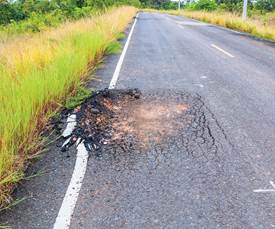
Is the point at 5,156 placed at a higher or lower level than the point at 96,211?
higher

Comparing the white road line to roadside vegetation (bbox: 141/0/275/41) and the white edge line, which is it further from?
roadside vegetation (bbox: 141/0/275/41)

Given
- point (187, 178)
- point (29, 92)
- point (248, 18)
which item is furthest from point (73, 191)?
point (248, 18)

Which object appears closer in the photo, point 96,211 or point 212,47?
point 96,211

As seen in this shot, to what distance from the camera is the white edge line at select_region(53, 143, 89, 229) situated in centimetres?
312

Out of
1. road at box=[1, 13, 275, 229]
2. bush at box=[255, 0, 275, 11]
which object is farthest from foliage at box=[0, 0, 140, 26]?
road at box=[1, 13, 275, 229]

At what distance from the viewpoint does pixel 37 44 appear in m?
9.33

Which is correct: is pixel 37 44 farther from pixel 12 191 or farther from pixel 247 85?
pixel 12 191

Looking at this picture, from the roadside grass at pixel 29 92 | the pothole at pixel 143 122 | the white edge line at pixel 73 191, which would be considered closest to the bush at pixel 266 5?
the roadside grass at pixel 29 92

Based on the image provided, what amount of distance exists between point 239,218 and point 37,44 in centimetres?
750

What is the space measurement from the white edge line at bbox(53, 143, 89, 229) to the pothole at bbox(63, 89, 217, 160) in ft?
0.64

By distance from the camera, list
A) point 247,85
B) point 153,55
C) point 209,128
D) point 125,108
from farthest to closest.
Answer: point 153,55 < point 247,85 < point 125,108 < point 209,128

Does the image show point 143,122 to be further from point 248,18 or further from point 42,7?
point 42,7

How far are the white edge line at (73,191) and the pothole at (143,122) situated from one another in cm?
20

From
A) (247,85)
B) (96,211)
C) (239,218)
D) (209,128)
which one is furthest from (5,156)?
(247,85)
